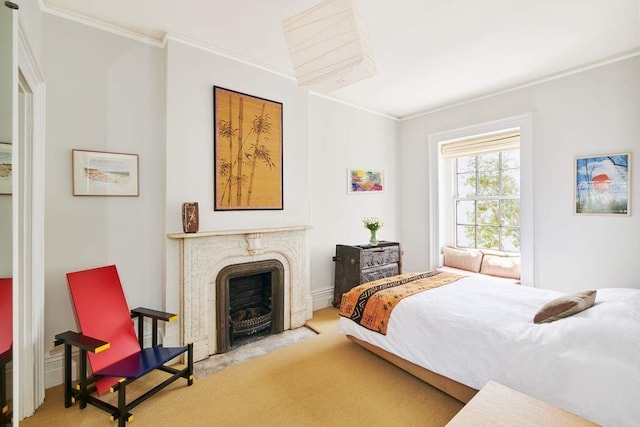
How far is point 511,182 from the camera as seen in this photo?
411 centimetres

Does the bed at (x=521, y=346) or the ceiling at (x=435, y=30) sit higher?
the ceiling at (x=435, y=30)

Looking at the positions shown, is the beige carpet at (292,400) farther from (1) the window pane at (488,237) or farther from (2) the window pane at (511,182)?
(2) the window pane at (511,182)

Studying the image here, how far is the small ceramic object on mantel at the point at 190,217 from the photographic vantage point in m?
2.64

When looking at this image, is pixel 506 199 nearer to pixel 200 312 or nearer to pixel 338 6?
pixel 338 6

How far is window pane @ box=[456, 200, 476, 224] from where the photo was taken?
4543 millimetres

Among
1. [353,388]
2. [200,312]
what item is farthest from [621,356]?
[200,312]

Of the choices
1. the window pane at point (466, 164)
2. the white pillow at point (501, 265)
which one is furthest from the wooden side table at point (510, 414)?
the window pane at point (466, 164)

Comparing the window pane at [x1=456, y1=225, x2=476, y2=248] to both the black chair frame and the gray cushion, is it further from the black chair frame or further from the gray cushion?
the black chair frame

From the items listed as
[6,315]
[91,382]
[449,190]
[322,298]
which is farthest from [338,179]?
[6,315]

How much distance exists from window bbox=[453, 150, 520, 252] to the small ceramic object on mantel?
3.82 meters

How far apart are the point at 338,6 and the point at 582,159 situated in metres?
3.19

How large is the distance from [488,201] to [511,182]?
39 cm

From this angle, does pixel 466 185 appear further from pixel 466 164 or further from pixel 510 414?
pixel 510 414

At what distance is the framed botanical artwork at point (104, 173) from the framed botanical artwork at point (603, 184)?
174 inches
